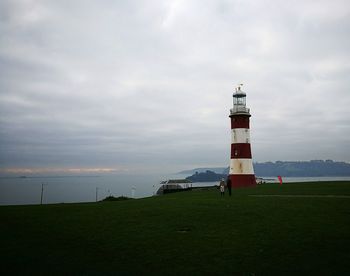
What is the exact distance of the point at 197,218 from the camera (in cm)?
1653

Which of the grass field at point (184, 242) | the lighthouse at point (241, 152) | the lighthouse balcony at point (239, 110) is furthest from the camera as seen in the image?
the lighthouse balcony at point (239, 110)

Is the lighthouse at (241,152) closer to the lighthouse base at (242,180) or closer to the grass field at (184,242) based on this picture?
the lighthouse base at (242,180)

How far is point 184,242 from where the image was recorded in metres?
12.2

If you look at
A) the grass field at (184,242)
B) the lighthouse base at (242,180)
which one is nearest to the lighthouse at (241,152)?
the lighthouse base at (242,180)

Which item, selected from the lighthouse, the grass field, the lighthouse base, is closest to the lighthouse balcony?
the lighthouse

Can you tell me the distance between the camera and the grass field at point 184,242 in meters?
9.67

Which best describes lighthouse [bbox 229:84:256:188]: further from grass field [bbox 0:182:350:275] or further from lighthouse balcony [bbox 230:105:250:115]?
grass field [bbox 0:182:350:275]

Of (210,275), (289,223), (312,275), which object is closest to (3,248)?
(210,275)

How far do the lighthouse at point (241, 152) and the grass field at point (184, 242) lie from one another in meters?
18.5

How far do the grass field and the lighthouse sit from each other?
18.5 m

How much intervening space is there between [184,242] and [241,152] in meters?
26.1

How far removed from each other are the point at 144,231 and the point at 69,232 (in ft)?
10.8

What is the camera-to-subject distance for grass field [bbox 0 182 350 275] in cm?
967

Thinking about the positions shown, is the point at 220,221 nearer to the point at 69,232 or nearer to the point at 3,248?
the point at 69,232
